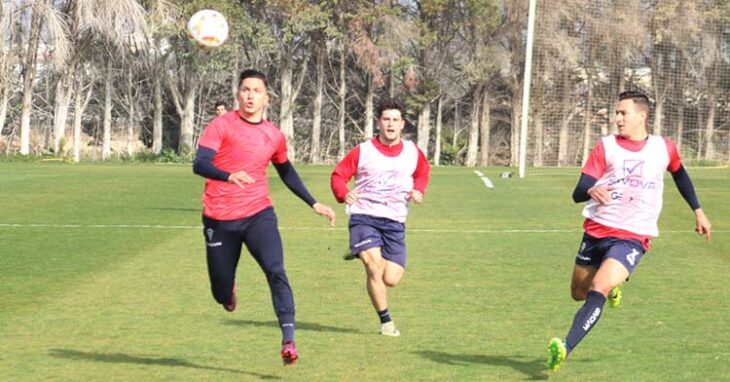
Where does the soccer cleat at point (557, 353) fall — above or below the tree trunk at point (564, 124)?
below

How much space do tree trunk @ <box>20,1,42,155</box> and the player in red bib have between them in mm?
38098

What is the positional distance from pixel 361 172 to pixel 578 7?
36.7m

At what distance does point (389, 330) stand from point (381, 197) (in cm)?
105

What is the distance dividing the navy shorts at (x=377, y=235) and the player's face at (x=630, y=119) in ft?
7.05

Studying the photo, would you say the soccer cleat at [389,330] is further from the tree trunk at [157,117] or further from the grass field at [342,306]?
the tree trunk at [157,117]

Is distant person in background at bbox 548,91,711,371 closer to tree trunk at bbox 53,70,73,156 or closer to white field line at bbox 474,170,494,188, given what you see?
white field line at bbox 474,170,494,188

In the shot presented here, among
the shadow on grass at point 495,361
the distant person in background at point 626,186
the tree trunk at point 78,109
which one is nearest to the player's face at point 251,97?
the shadow on grass at point 495,361

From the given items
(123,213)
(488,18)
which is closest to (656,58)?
(488,18)

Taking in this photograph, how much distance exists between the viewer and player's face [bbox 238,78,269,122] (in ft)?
27.1

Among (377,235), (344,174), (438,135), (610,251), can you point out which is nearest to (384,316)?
(377,235)

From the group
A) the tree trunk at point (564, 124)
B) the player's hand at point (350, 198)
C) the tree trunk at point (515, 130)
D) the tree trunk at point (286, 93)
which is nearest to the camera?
the player's hand at point (350, 198)

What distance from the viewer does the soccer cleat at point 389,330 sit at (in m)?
9.79

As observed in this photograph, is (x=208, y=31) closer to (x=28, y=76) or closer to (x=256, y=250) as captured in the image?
(x=256, y=250)

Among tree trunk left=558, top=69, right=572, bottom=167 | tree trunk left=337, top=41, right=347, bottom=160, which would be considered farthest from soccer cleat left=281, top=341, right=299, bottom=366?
tree trunk left=337, top=41, right=347, bottom=160
